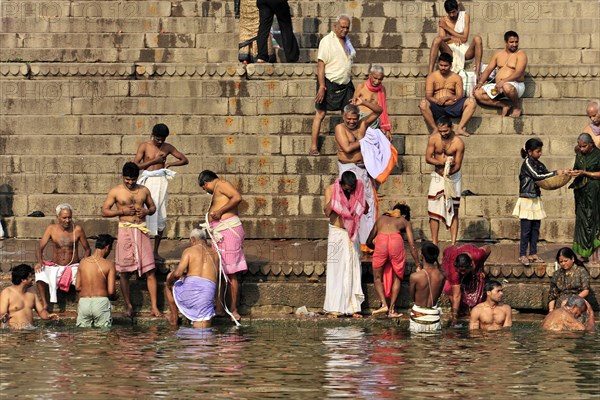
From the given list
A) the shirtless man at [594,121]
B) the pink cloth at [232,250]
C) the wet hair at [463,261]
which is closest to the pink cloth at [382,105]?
the shirtless man at [594,121]

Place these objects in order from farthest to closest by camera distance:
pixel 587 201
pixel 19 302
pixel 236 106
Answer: pixel 236 106 → pixel 587 201 → pixel 19 302

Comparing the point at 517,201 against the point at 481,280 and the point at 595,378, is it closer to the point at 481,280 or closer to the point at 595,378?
the point at 481,280

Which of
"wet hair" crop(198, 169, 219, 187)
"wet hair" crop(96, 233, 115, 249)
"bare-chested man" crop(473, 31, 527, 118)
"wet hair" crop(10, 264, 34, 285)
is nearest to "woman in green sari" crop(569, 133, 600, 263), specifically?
"bare-chested man" crop(473, 31, 527, 118)

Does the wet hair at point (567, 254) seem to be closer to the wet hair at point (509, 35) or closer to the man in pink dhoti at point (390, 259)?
the man in pink dhoti at point (390, 259)

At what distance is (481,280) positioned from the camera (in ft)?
51.9

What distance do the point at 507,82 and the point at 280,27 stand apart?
111 inches

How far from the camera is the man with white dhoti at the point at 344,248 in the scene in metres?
15.8

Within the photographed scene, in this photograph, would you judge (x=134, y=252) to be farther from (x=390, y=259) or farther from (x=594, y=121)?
(x=594, y=121)

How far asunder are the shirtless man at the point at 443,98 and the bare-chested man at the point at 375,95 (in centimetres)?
69

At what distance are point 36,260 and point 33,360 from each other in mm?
3130

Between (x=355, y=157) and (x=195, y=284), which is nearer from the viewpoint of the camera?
(x=195, y=284)

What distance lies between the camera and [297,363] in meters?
13.5

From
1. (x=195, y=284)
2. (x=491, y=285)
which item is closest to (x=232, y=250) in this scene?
(x=195, y=284)

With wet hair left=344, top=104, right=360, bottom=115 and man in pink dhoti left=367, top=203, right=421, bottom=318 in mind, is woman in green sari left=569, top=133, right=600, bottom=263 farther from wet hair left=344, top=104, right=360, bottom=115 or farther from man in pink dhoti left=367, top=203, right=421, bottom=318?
wet hair left=344, top=104, right=360, bottom=115
